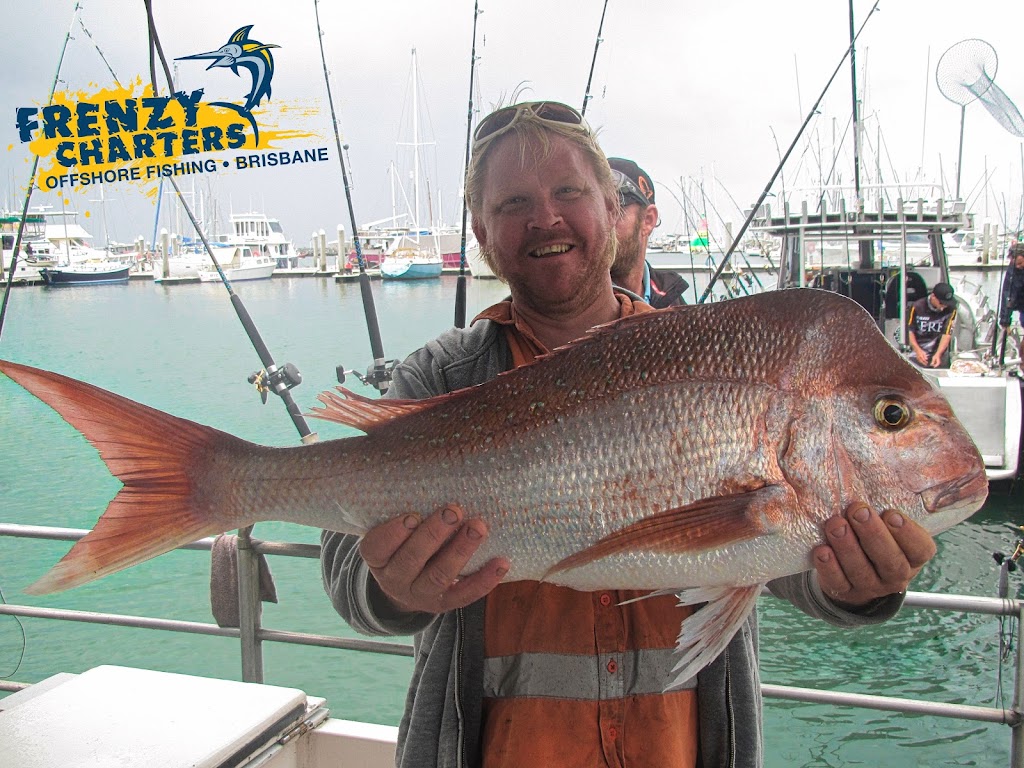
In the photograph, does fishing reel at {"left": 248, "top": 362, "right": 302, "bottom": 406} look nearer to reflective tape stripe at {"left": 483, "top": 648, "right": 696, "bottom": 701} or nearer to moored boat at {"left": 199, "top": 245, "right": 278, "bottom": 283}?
reflective tape stripe at {"left": 483, "top": 648, "right": 696, "bottom": 701}

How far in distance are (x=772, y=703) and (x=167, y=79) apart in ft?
19.5

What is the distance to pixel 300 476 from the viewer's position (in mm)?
1519

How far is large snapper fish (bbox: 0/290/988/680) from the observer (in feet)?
4.58

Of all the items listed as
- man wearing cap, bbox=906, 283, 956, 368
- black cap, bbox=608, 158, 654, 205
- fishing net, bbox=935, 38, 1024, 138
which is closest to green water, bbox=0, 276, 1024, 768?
black cap, bbox=608, 158, 654, 205

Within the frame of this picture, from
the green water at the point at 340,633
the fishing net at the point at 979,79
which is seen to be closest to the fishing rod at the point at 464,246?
the green water at the point at 340,633

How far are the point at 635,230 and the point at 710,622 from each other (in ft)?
9.00

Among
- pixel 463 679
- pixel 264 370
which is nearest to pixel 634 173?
pixel 264 370

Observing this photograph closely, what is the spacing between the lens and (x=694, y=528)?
4.54 ft

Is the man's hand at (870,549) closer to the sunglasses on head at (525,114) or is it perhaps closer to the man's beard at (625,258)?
the sunglasses on head at (525,114)

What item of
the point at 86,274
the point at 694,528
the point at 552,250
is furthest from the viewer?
the point at 86,274

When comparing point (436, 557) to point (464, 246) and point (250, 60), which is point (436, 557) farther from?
point (250, 60)

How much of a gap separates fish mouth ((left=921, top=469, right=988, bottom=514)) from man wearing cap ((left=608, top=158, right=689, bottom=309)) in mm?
2165

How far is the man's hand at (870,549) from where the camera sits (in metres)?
1.37

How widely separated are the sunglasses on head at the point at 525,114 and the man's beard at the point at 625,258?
1.72 m
